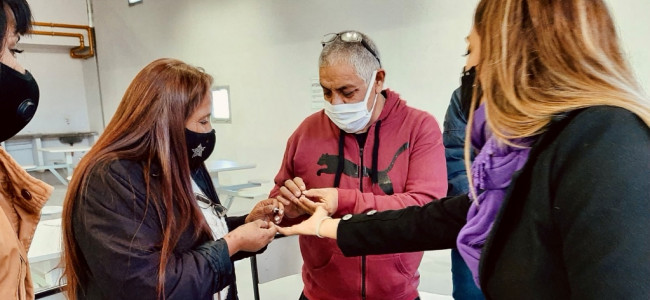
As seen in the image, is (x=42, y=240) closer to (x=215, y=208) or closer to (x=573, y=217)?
(x=215, y=208)

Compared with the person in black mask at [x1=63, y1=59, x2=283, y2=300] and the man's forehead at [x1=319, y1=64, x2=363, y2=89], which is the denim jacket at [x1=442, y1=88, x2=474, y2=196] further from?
the person in black mask at [x1=63, y1=59, x2=283, y2=300]

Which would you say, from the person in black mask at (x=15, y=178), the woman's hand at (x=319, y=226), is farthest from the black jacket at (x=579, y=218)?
the person in black mask at (x=15, y=178)

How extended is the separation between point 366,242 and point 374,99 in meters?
0.52

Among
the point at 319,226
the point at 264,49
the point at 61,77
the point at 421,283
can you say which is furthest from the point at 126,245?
the point at 61,77

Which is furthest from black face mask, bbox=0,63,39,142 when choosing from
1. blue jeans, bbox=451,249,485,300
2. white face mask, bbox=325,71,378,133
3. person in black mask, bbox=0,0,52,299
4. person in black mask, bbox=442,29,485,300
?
blue jeans, bbox=451,249,485,300

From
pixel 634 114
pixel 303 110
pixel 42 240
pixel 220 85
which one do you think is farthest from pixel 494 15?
pixel 220 85

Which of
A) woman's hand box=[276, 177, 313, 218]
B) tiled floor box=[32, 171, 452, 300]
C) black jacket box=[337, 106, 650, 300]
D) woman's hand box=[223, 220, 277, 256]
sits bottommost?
tiled floor box=[32, 171, 452, 300]

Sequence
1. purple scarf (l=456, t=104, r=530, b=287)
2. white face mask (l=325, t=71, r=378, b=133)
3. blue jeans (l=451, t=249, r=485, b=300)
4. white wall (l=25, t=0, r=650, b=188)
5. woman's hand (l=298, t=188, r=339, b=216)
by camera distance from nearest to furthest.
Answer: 1. purple scarf (l=456, t=104, r=530, b=287)
2. woman's hand (l=298, t=188, r=339, b=216)
3. white face mask (l=325, t=71, r=378, b=133)
4. blue jeans (l=451, t=249, r=485, b=300)
5. white wall (l=25, t=0, r=650, b=188)

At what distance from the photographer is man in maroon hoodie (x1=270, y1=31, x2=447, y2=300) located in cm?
129

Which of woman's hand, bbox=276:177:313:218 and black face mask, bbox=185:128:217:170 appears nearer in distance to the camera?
black face mask, bbox=185:128:217:170

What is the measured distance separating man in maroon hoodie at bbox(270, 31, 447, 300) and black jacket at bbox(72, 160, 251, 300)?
0.40 meters

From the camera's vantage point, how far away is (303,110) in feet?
14.4

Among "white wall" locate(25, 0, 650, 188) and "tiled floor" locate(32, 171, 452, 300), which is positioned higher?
"white wall" locate(25, 0, 650, 188)

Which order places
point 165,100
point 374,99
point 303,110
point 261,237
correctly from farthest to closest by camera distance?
point 303,110
point 374,99
point 261,237
point 165,100
